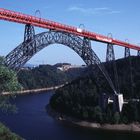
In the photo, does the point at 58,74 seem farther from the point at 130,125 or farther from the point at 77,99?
the point at 130,125

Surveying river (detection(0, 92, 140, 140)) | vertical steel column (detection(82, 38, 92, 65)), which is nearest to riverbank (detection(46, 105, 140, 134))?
river (detection(0, 92, 140, 140))

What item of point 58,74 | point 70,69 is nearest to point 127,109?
point 58,74

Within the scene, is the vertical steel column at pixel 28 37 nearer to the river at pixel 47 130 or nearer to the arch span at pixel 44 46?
the arch span at pixel 44 46

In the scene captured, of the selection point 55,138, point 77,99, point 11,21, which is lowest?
point 55,138

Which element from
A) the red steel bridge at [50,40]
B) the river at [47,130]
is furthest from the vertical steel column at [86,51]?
the river at [47,130]

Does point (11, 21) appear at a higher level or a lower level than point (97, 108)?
higher

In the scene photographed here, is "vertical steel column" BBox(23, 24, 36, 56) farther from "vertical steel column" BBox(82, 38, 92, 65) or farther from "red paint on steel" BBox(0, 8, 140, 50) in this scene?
"vertical steel column" BBox(82, 38, 92, 65)

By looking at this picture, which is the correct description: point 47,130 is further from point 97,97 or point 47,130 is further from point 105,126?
point 97,97
